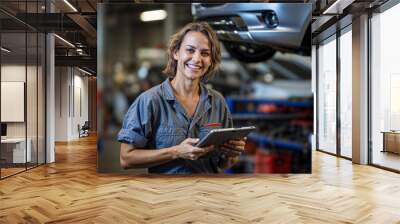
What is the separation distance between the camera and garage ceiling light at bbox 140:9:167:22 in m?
5.91

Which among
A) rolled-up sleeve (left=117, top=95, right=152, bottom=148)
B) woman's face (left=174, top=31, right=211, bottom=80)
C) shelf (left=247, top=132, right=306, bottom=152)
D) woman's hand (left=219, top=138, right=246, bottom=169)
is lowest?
woman's hand (left=219, top=138, right=246, bottom=169)

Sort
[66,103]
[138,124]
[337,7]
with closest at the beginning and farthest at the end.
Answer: [138,124], [337,7], [66,103]

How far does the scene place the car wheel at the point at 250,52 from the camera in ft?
19.5

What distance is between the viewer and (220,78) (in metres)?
5.89

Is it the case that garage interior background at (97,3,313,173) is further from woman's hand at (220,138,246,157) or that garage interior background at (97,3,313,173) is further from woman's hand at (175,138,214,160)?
woman's hand at (175,138,214,160)

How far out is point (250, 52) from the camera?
19.5ft

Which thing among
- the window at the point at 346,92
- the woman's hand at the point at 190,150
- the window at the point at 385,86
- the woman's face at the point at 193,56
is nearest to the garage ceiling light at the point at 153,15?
the woman's face at the point at 193,56

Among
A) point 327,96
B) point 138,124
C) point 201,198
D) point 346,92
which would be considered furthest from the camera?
point 327,96

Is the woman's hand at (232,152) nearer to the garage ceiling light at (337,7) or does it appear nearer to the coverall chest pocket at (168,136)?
the coverall chest pocket at (168,136)

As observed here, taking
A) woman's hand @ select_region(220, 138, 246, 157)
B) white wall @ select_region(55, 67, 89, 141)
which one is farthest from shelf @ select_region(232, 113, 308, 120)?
white wall @ select_region(55, 67, 89, 141)

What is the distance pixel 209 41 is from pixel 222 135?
4.64 ft

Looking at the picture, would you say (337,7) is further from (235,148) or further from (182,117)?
(182,117)

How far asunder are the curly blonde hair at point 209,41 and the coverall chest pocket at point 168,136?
0.81 m

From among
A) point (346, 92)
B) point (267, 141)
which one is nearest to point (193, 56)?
point (267, 141)
